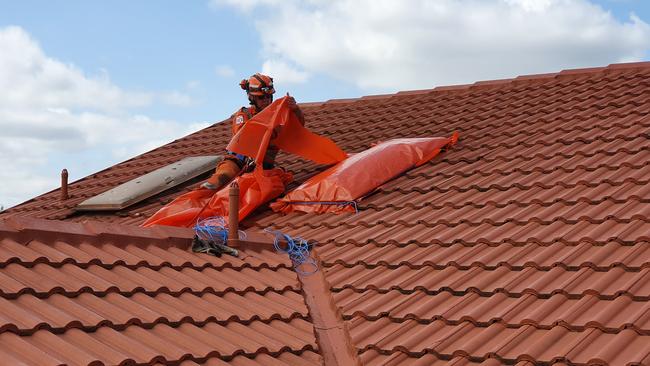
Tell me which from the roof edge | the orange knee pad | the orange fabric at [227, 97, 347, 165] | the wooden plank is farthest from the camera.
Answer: the wooden plank

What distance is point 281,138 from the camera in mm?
8531

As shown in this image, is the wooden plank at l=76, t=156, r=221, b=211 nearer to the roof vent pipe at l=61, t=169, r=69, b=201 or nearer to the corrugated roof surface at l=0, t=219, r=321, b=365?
the roof vent pipe at l=61, t=169, r=69, b=201

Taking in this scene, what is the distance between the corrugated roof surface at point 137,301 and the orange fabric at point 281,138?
1.65 meters

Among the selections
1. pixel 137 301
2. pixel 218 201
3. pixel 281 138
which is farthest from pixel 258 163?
pixel 137 301

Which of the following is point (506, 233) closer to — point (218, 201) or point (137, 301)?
point (137, 301)

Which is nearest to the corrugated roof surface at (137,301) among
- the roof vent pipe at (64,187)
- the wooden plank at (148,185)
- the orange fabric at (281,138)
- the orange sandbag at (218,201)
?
the orange sandbag at (218,201)

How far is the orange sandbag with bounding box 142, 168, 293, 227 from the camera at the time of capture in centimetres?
775

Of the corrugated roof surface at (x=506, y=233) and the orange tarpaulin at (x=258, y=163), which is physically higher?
the orange tarpaulin at (x=258, y=163)

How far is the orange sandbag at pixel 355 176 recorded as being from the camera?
306 inches

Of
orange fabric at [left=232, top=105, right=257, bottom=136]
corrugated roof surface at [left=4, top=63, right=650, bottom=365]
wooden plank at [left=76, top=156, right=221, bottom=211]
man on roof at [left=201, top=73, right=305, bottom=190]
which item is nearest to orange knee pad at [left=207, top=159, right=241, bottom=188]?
man on roof at [left=201, top=73, right=305, bottom=190]

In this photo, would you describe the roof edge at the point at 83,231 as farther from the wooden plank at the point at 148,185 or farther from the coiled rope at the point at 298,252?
the wooden plank at the point at 148,185

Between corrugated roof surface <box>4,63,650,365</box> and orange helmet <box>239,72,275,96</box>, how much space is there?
0.95 m

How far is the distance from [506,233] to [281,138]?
295cm

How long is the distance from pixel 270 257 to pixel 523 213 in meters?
1.95
